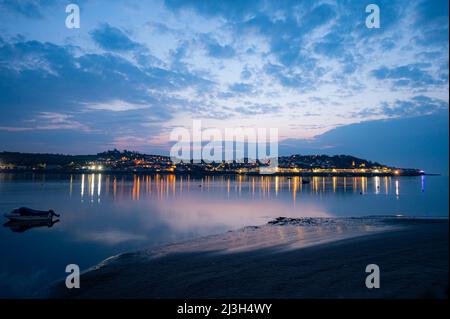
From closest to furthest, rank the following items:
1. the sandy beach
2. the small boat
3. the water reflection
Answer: the sandy beach
the small boat
the water reflection

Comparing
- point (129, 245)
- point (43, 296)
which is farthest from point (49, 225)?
point (43, 296)

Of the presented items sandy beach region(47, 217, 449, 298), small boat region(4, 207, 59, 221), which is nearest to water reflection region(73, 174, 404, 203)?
small boat region(4, 207, 59, 221)

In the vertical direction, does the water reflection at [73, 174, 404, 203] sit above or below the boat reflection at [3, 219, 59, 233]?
below

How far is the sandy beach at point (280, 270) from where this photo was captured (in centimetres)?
835

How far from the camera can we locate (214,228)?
78.5 ft

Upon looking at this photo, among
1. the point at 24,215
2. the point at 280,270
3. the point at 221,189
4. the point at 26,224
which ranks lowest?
the point at 221,189

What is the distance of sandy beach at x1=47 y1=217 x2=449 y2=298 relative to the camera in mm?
8352

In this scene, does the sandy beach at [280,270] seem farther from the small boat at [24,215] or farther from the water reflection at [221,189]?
the water reflection at [221,189]

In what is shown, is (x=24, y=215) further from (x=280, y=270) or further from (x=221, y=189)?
(x=221, y=189)

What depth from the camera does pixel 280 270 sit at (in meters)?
10.3

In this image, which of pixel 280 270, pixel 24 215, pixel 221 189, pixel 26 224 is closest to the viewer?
pixel 280 270

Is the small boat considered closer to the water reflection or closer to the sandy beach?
the sandy beach

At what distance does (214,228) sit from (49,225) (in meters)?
13.1

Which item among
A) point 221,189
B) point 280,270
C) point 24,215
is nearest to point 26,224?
point 24,215
